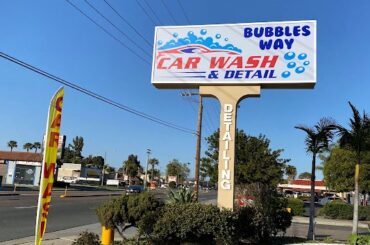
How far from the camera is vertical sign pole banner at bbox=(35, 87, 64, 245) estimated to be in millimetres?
6148

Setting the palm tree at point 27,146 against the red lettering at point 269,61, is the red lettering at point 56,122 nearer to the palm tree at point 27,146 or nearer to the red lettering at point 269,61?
the red lettering at point 269,61

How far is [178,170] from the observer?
537ft

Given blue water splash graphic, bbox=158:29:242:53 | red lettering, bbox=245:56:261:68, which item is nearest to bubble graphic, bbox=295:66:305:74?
red lettering, bbox=245:56:261:68

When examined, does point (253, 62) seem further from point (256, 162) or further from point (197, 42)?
point (256, 162)

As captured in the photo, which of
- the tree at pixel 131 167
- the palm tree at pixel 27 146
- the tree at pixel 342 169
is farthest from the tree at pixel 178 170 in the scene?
the tree at pixel 342 169

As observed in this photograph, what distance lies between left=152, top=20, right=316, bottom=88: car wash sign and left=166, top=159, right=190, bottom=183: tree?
141807mm

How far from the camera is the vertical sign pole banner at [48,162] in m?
6.15

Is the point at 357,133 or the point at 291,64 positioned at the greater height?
the point at 291,64

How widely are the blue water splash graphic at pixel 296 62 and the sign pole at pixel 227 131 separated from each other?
99 centimetres

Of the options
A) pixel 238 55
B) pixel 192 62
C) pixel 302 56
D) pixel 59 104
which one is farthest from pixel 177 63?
pixel 59 104

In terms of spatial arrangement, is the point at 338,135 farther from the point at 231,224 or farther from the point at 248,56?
the point at 231,224

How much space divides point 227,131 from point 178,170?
495 feet

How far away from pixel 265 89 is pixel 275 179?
19.6 metres

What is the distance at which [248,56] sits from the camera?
14.1 meters
